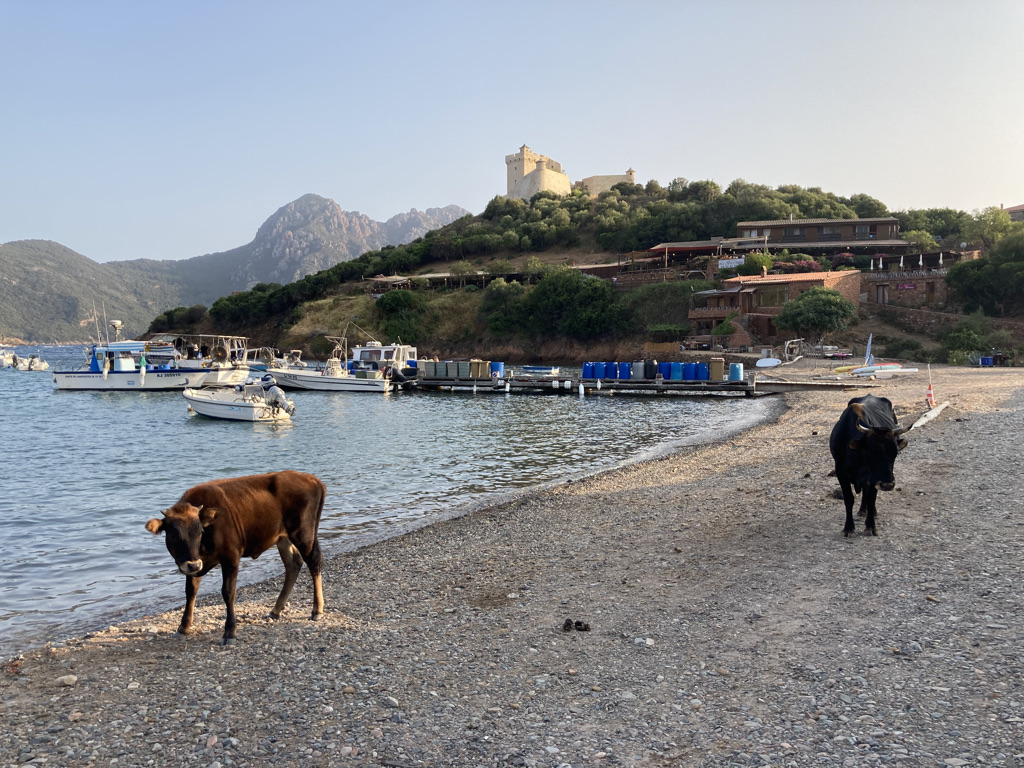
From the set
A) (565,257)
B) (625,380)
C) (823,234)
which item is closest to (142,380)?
(625,380)

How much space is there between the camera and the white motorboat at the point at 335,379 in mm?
50844

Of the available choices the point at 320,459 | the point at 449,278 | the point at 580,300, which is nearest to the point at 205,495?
the point at 320,459

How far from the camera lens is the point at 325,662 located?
267 inches

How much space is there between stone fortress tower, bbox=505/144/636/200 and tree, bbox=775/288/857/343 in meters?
88.8

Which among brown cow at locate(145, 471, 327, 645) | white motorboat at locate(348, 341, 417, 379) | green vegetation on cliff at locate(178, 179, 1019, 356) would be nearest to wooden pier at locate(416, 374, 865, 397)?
white motorboat at locate(348, 341, 417, 379)

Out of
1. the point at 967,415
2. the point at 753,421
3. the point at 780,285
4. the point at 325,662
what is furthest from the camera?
the point at 780,285

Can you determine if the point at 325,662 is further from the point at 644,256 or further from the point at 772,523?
the point at 644,256

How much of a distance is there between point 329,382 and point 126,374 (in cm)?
1590

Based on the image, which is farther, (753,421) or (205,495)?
(753,421)

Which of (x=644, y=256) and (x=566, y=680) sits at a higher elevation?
(x=644, y=256)

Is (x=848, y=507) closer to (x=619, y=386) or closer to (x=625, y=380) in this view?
(x=619, y=386)

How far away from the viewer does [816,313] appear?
56250 millimetres

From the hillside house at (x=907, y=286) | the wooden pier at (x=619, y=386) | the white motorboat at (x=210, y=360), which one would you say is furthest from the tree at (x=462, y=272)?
the hillside house at (x=907, y=286)

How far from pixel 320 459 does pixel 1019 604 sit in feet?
67.6
